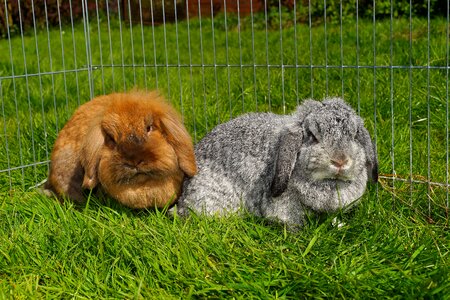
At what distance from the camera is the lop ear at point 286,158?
3.01 metres

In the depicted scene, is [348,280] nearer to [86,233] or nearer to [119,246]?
[119,246]

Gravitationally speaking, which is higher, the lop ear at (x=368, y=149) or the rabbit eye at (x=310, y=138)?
the rabbit eye at (x=310, y=138)

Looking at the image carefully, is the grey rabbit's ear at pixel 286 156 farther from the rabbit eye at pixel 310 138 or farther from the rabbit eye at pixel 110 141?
the rabbit eye at pixel 110 141

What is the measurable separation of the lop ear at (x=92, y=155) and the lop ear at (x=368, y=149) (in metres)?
1.36

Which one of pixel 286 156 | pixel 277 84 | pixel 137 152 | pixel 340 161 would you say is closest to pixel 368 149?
pixel 340 161

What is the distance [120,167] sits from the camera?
3.15 m

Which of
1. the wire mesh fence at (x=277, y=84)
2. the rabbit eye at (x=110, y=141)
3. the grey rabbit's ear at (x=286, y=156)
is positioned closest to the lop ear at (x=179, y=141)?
the rabbit eye at (x=110, y=141)

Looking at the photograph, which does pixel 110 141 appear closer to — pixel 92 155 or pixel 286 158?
pixel 92 155

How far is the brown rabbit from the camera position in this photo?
3.14m

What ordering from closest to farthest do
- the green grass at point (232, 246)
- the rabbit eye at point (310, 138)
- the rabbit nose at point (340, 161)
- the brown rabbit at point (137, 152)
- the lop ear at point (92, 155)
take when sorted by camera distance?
1. the green grass at point (232, 246)
2. the rabbit nose at point (340, 161)
3. the rabbit eye at point (310, 138)
4. the brown rabbit at point (137, 152)
5. the lop ear at point (92, 155)

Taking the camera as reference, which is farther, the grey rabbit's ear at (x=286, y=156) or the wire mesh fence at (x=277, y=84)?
the wire mesh fence at (x=277, y=84)

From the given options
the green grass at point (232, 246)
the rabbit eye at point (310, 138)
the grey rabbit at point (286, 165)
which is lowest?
the green grass at point (232, 246)

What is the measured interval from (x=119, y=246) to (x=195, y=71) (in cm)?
487

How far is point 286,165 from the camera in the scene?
9.87 ft
